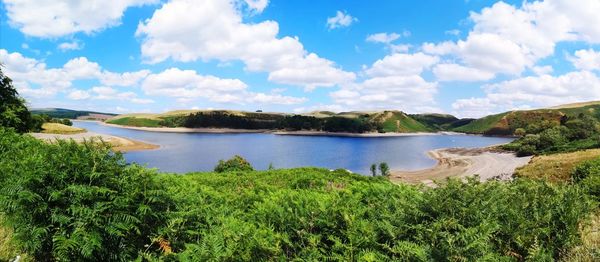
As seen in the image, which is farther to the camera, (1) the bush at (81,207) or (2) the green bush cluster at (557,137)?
(2) the green bush cluster at (557,137)

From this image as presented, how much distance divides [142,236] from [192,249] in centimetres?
138

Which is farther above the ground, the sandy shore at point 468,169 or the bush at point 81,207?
the bush at point 81,207

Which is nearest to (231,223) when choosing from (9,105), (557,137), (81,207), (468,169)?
(81,207)

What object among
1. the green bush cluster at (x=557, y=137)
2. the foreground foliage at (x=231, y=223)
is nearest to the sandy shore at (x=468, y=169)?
the green bush cluster at (x=557, y=137)

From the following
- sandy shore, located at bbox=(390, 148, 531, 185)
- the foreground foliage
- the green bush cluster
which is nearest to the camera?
the foreground foliage

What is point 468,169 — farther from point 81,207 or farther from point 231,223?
point 81,207

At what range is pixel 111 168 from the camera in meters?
6.25

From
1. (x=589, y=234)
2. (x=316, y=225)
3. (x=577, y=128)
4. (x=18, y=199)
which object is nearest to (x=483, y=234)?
(x=316, y=225)

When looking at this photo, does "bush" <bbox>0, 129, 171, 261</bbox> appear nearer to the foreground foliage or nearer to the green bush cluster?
the foreground foliage

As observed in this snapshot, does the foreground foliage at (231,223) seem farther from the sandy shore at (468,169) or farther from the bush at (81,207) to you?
the sandy shore at (468,169)

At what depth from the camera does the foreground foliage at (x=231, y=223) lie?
5.27 m

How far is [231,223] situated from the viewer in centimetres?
589

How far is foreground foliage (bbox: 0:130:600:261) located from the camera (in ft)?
17.3

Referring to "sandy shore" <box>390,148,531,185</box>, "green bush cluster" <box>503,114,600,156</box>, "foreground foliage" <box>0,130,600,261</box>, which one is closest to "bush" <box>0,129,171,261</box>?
"foreground foliage" <box>0,130,600,261</box>
